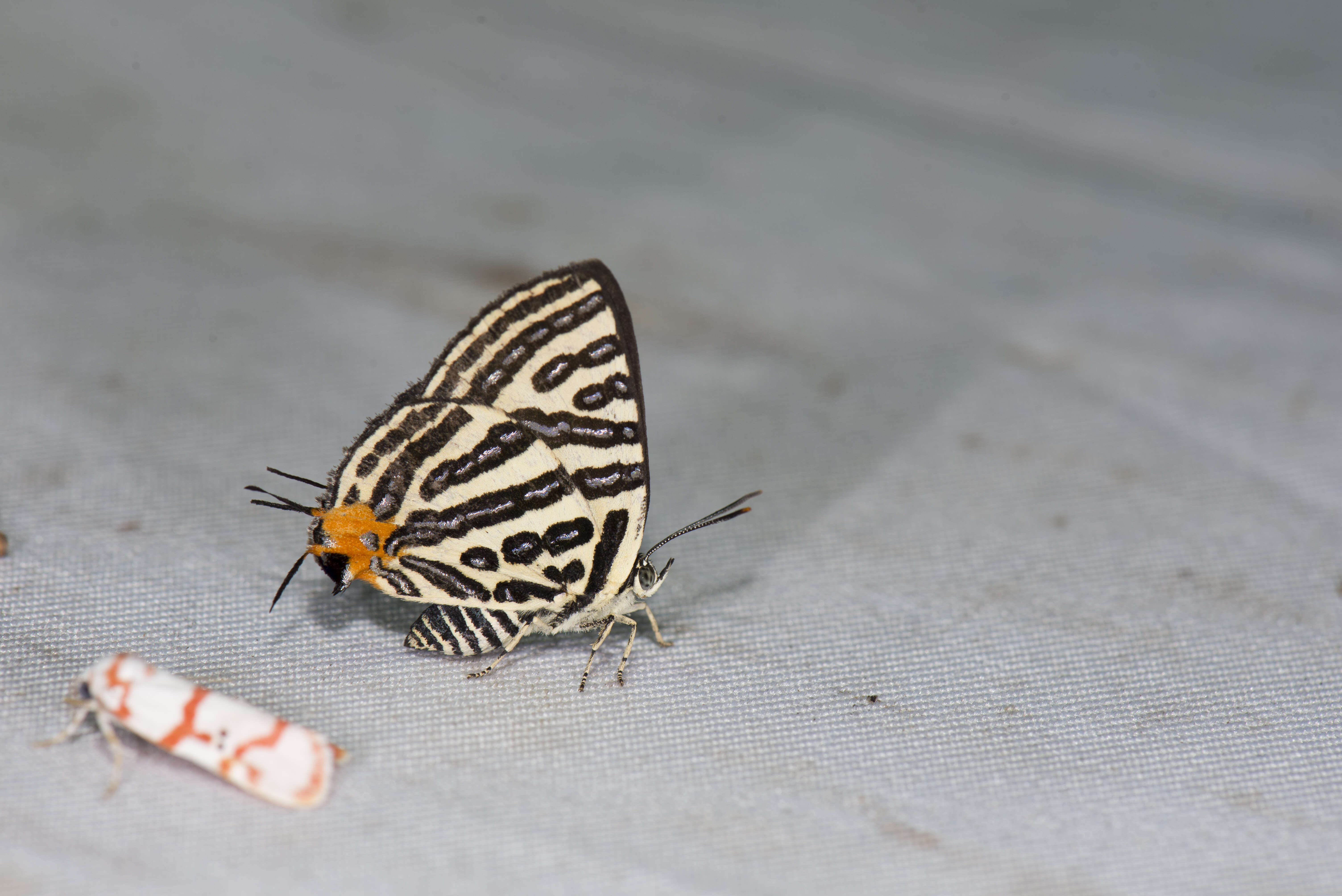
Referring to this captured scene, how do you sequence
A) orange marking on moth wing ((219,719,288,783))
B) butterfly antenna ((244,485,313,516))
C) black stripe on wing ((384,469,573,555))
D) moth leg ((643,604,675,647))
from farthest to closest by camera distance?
1. moth leg ((643,604,675,647))
2. black stripe on wing ((384,469,573,555))
3. butterfly antenna ((244,485,313,516))
4. orange marking on moth wing ((219,719,288,783))

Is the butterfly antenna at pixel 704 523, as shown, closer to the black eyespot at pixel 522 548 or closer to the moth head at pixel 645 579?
the moth head at pixel 645 579

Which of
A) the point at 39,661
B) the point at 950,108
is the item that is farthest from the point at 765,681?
the point at 950,108

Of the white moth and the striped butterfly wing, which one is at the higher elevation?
the striped butterfly wing

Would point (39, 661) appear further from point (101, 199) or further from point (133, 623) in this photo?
point (101, 199)

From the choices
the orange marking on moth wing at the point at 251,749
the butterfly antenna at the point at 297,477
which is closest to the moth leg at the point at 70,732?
the orange marking on moth wing at the point at 251,749

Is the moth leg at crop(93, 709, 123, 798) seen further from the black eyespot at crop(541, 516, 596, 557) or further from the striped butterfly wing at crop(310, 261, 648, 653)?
the black eyespot at crop(541, 516, 596, 557)

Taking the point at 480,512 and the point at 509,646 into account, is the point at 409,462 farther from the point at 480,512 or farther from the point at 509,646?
the point at 509,646

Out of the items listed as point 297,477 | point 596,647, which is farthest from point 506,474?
point 297,477

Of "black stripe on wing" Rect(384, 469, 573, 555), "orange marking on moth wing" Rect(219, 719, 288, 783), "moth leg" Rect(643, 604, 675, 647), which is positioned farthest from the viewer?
→ "moth leg" Rect(643, 604, 675, 647)

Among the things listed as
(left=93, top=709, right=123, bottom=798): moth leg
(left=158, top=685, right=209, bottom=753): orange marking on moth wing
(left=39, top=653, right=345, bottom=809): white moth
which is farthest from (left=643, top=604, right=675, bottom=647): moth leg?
(left=93, top=709, right=123, bottom=798): moth leg
